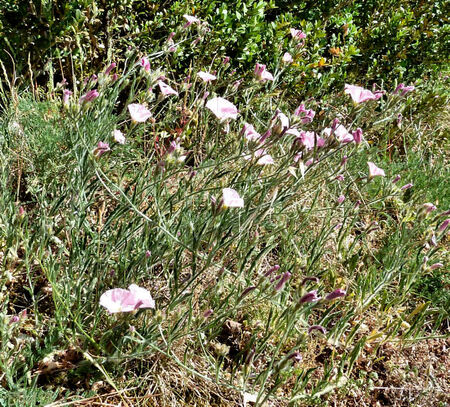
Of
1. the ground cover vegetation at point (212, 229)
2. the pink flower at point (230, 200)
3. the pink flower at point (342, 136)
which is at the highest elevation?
the pink flower at point (230, 200)

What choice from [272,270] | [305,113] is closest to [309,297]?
[272,270]

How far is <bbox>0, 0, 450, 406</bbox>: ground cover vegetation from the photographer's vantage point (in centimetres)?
174

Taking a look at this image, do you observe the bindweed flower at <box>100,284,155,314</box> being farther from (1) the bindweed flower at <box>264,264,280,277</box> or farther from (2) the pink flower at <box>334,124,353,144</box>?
(2) the pink flower at <box>334,124,353,144</box>

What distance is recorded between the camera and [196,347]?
190cm

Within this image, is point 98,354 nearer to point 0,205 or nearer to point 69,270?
point 69,270

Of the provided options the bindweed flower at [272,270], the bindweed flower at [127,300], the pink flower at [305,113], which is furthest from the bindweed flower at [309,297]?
the pink flower at [305,113]

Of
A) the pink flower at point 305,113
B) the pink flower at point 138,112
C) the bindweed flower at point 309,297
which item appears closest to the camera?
the bindweed flower at point 309,297

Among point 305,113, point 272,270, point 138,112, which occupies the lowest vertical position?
point 272,270

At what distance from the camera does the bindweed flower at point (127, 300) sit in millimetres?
1473

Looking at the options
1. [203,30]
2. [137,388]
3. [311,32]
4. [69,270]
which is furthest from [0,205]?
[311,32]

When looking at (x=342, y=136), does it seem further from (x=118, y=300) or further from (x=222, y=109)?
(x=118, y=300)

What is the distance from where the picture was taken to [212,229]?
69.7 inches

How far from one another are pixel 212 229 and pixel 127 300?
40cm

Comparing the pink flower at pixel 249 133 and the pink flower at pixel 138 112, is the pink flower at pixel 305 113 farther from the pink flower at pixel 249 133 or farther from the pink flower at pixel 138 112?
the pink flower at pixel 138 112
